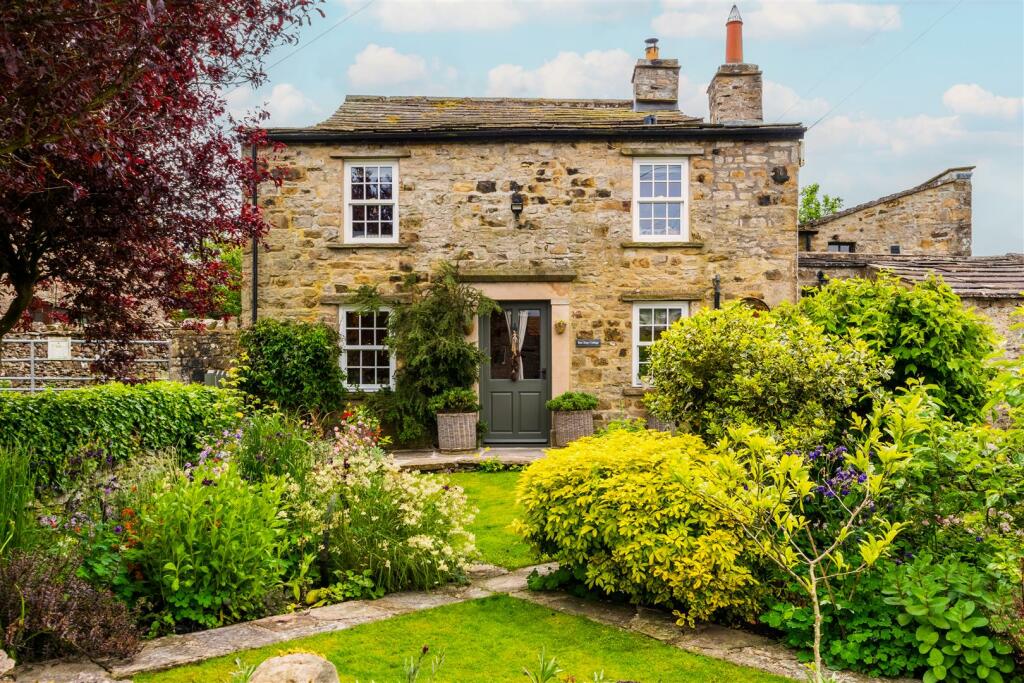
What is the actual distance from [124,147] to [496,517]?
5.45 metres

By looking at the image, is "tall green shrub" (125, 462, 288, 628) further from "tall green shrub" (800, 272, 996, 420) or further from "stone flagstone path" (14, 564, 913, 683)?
"tall green shrub" (800, 272, 996, 420)

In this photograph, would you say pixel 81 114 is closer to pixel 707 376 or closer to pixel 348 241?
pixel 707 376

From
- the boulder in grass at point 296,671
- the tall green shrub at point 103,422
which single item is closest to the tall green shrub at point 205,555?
the boulder in grass at point 296,671

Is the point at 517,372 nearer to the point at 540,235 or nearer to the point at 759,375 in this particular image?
the point at 540,235

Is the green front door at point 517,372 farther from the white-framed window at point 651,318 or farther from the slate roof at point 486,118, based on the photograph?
the slate roof at point 486,118

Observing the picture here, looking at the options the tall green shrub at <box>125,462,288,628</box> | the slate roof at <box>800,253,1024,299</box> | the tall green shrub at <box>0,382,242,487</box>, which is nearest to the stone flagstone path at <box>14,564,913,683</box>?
the tall green shrub at <box>125,462,288,628</box>

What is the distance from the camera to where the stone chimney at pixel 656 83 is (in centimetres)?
1616

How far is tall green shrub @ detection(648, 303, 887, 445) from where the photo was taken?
6.64m

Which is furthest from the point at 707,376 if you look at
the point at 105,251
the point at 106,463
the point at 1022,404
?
the point at 106,463

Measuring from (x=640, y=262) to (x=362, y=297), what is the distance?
502cm

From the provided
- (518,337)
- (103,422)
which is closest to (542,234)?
(518,337)

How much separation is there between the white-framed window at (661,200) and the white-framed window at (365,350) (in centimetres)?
499

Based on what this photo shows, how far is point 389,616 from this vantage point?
17.7ft

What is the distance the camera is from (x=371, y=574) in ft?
19.7
